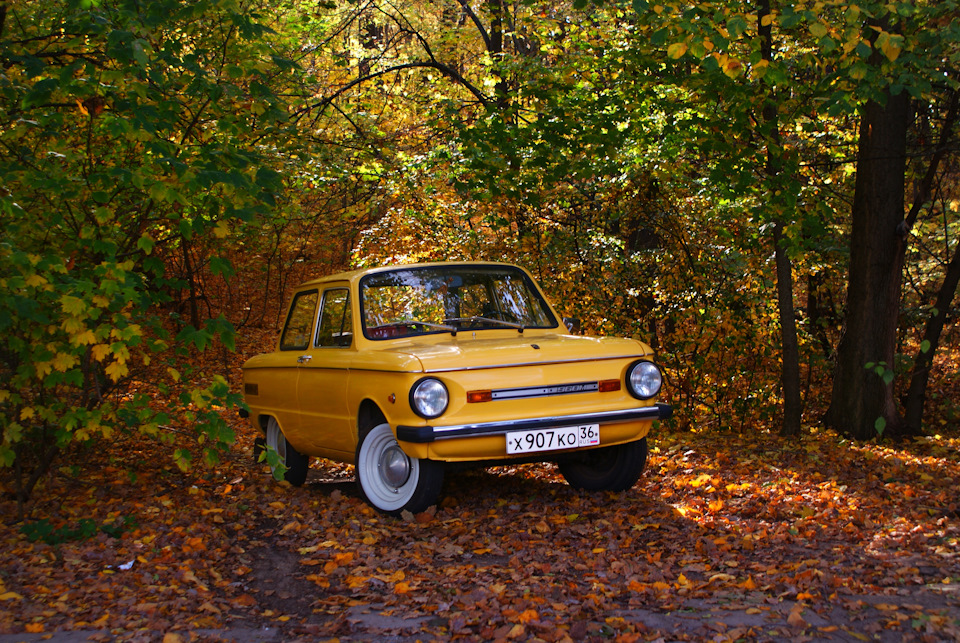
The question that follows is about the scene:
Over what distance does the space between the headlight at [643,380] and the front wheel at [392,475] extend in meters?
1.46

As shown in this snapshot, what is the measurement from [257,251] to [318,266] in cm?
633

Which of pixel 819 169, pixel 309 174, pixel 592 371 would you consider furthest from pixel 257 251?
pixel 592 371

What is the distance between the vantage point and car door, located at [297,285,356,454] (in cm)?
643

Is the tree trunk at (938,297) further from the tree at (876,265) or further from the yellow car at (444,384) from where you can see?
the yellow car at (444,384)

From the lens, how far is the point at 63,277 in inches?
204

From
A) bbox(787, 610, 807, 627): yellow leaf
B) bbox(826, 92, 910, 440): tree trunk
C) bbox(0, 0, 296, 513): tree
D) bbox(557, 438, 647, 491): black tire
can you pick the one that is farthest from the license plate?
bbox(826, 92, 910, 440): tree trunk

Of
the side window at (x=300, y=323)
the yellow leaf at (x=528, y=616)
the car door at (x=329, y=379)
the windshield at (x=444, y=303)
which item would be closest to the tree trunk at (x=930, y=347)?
the windshield at (x=444, y=303)

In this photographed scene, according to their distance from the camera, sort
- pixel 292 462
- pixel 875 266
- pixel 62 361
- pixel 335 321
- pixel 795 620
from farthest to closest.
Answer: pixel 875 266, pixel 292 462, pixel 335 321, pixel 62 361, pixel 795 620

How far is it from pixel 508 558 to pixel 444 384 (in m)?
1.16

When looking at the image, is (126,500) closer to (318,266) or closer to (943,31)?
(943,31)

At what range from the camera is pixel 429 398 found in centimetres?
549

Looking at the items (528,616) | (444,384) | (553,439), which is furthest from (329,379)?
(528,616)

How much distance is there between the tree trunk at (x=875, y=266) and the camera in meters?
9.07

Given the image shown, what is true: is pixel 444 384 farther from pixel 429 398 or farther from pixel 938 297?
pixel 938 297
